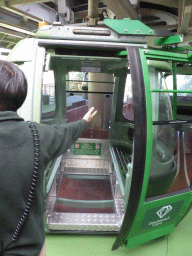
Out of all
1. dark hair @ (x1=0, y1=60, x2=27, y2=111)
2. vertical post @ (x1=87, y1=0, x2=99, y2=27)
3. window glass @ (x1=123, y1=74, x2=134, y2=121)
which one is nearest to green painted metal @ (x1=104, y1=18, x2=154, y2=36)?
vertical post @ (x1=87, y1=0, x2=99, y2=27)

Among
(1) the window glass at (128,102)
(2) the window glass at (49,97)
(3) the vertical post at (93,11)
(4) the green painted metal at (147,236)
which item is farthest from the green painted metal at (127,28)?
(4) the green painted metal at (147,236)

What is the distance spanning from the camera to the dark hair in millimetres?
1104

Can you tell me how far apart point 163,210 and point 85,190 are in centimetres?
193

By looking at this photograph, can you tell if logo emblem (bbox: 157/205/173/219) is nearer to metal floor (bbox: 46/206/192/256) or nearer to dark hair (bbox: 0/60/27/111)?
metal floor (bbox: 46/206/192/256)

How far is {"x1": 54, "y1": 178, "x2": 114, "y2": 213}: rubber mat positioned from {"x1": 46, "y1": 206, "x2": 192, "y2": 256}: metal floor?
0.57 m

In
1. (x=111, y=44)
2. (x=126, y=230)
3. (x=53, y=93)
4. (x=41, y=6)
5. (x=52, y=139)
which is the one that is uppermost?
(x=41, y=6)

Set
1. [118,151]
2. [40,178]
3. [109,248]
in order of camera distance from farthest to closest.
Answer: [118,151] → [109,248] → [40,178]

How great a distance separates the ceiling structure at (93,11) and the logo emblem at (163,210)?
8.83 ft

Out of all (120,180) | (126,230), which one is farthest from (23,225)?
(120,180)

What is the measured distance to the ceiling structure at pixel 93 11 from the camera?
10.3 ft

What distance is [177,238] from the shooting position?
2.81 meters

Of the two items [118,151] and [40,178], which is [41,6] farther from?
[40,178]

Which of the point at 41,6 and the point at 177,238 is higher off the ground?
the point at 41,6

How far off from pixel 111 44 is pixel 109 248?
2427 mm
